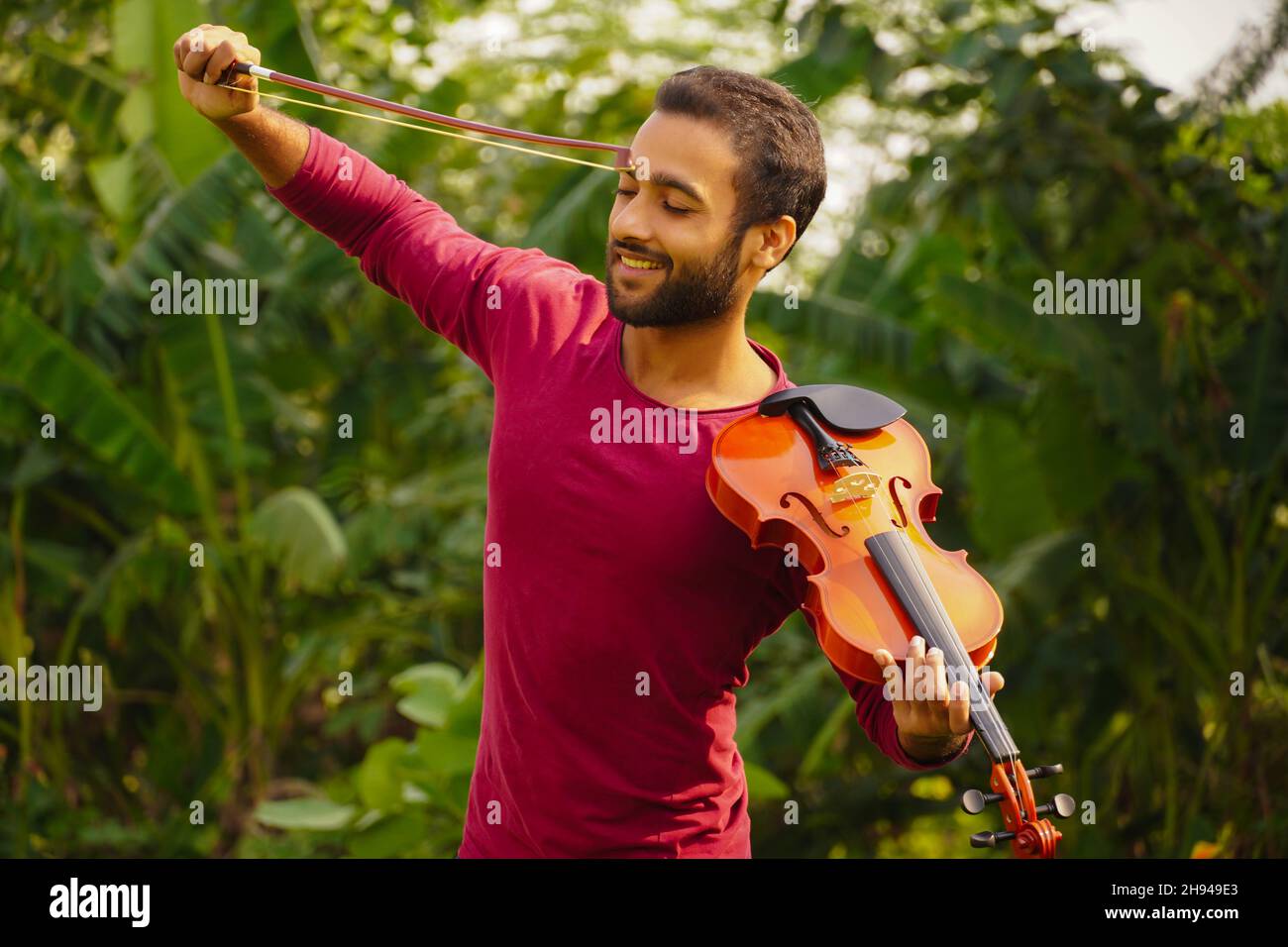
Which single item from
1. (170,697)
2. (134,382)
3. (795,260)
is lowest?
(170,697)

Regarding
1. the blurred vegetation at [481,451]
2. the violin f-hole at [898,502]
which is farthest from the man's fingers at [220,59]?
the blurred vegetation at [481,451]

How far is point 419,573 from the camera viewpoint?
7.84 meters

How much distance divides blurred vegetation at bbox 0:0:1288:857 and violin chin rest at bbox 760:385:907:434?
2.98m

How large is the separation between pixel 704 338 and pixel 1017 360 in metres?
5.06

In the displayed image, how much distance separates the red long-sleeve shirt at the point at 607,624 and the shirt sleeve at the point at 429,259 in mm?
46

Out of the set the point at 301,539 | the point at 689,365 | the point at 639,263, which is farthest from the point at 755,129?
→ the point at 301,539

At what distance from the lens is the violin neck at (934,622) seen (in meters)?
1.89

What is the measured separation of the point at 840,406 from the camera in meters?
2.32

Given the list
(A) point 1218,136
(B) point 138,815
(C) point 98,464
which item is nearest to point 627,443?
(A) point 1218,136

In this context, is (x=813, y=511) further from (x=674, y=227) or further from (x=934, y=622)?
(x=674, y=227)

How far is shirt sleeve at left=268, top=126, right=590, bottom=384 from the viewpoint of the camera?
2.38 meters

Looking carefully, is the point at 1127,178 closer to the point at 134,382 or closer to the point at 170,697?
the point at 134,382

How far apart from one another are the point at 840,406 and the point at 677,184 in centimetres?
44

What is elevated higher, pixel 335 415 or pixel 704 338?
pixel 335 415
